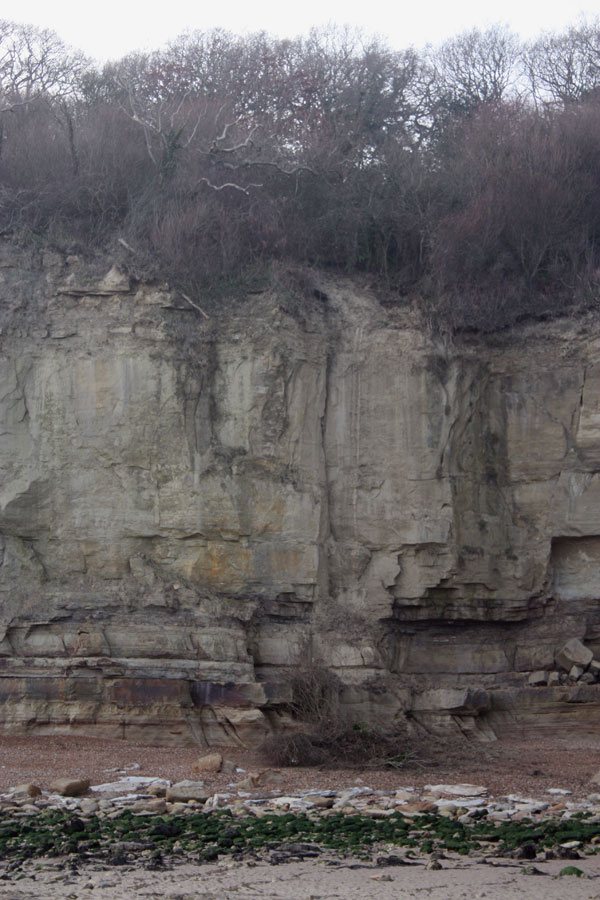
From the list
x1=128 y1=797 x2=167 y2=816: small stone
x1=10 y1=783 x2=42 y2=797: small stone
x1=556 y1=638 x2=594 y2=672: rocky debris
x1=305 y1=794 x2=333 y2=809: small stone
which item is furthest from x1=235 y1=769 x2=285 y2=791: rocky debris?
x1=556 y1=638 x2=594 y2=672: rocky debris

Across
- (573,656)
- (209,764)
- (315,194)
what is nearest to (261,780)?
(209,764)


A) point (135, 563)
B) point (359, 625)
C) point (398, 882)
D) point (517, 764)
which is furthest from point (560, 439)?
point (398, 882)

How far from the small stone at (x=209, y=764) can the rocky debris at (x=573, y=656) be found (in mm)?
7141

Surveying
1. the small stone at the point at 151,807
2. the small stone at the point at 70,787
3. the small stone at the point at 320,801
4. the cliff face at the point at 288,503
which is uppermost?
the cliff face at the point at 288,503

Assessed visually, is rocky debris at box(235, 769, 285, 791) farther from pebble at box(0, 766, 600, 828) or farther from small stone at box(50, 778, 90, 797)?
small stone at box(50, 778, 90, 797)

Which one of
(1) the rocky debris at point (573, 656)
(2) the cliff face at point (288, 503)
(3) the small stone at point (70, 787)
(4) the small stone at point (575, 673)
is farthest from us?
(1) the rocky debris at point (573, 656)

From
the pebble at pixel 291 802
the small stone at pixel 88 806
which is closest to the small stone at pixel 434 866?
the pebble at pixel 291 802

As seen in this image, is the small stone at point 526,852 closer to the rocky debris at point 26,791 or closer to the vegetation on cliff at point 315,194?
the rocky debris at point 26,791

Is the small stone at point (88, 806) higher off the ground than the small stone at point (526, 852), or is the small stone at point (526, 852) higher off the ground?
the small stone at point (526, 852)

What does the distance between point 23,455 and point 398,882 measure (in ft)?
37.2

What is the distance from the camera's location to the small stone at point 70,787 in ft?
43.7

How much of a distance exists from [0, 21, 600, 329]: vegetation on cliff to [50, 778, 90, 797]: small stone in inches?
366

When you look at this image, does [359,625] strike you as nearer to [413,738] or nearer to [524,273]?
[413,738]

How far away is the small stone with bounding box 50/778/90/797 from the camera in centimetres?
1331
